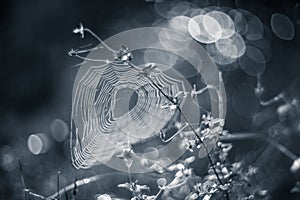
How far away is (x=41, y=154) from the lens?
4.52 m

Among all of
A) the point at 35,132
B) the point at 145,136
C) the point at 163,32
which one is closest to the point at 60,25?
the point at 163,32

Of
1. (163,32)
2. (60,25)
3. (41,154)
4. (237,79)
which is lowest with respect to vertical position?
(41,154)

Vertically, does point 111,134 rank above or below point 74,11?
below

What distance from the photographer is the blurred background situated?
9.37 ft

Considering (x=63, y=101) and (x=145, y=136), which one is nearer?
(x=145, y=136)

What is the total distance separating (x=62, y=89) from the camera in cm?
669

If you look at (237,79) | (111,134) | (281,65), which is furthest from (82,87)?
(281,65)

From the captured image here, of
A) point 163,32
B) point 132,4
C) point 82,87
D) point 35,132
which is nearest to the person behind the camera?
point 82,87

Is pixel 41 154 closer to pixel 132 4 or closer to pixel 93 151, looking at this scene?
pixel 93 151

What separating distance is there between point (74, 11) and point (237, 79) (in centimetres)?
402

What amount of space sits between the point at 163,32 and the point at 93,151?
4579mm

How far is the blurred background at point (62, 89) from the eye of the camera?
9.37ft

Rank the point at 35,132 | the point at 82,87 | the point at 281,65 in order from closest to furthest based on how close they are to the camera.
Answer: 1. the point at 82,87
2. the point at 281,65
3. the point at 35,132

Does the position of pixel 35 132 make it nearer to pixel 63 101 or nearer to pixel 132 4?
pixel 63 101
